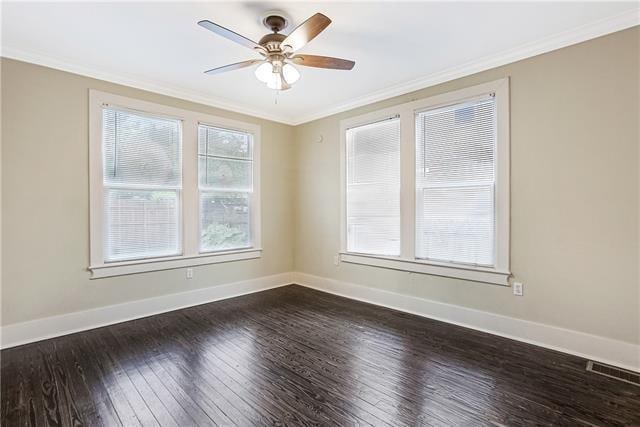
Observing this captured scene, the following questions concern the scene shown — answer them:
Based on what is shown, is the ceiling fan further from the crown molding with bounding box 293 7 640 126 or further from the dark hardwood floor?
the dark hardwood floor

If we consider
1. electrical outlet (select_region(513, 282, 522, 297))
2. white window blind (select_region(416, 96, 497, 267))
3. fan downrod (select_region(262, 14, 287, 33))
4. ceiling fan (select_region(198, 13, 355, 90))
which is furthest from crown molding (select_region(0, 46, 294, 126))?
electrical outlet (select_region(513, 282, 522, 297))

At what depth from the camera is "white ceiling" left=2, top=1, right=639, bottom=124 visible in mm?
2305

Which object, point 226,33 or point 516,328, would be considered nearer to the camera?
point 226,33

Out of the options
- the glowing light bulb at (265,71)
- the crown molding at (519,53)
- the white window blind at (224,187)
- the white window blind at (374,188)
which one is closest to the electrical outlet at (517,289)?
the white window blind at (374,188)

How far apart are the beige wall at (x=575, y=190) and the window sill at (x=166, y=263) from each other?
2937 mm

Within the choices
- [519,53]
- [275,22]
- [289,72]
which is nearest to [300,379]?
[289,72]

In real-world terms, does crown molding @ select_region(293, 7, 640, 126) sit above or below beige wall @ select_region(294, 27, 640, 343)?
above

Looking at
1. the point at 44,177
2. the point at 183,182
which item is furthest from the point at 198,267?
the point at 44,177

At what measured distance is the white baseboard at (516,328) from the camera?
246 centimetres

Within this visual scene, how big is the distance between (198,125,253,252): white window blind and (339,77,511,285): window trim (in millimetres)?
1445

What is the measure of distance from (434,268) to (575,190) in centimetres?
149

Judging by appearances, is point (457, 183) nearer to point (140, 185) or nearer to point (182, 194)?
point (182, 194)

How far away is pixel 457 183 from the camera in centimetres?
334

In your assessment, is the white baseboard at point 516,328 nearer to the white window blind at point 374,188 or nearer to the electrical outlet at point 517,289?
the electrical outlet at point 517,289
